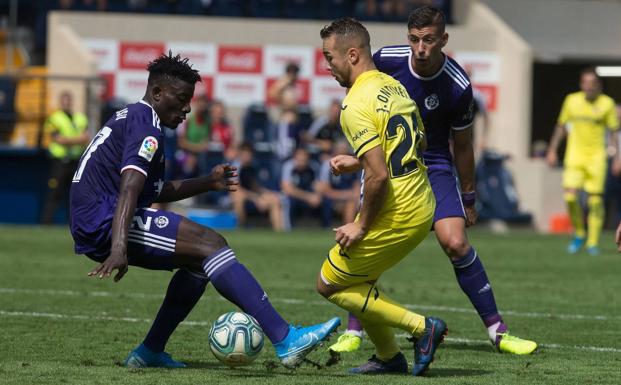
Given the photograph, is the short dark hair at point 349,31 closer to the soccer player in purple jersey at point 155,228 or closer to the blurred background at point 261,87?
the soccer player in purple jersey at point 155,228

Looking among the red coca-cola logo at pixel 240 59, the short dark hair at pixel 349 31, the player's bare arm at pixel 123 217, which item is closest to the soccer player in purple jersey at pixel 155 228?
the player's bare arm at pixel 123 217

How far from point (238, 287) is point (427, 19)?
2.07 m

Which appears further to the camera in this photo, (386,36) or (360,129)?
(386,36)

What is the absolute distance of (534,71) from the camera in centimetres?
3169

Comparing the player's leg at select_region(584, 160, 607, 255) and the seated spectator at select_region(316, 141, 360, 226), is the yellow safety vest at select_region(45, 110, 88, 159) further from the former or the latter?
the player's leg at select_region(584, 160, 607, 255)

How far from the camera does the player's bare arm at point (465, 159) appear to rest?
8.18 m

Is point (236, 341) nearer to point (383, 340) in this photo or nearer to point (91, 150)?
point (383, 340)

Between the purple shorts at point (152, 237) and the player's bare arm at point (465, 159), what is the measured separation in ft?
7.47

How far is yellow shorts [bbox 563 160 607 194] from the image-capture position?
56.9 feet

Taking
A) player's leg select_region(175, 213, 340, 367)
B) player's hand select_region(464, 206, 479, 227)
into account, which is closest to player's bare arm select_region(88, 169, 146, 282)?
player's leg select_region(175, 213, 340, 367)

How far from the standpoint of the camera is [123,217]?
635cm

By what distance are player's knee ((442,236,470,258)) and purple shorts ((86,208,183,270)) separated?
2.02 metres

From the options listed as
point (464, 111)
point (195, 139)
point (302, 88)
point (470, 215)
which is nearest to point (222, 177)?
point (464, 111)

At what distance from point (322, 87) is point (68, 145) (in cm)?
548
